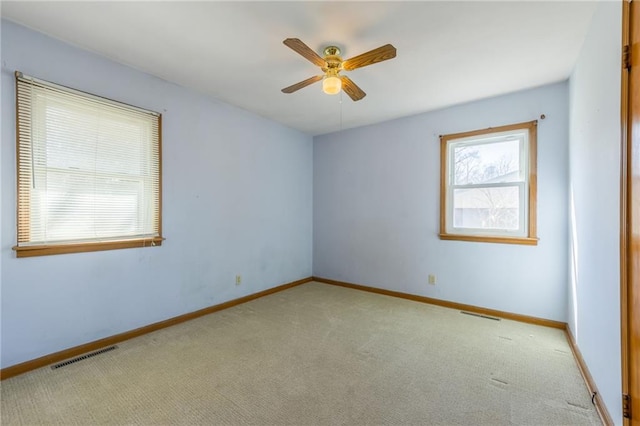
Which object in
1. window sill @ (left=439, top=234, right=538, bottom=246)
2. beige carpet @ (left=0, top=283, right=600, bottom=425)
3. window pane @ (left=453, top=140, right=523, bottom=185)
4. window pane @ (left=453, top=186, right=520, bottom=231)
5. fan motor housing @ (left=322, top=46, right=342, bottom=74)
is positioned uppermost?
fan motor housing @ (left=322, top=46, right=342, bottom=74)

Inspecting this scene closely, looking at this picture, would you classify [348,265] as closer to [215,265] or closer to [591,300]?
[215,265]

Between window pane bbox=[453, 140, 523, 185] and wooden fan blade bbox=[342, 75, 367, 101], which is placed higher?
wooden fan blade bbox=[342, 75, 367, 101]

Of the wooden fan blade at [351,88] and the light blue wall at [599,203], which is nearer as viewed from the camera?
the light blue wall at [599,203]

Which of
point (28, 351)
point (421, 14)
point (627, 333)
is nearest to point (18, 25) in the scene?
point (28, 351)

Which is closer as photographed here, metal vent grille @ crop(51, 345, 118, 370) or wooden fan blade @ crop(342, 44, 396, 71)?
wooden fan blade @ crop(342, 44, 396, 71)

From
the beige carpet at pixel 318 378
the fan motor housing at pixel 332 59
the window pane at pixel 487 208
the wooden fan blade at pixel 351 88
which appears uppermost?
the fan motor housing at pixel 332 59

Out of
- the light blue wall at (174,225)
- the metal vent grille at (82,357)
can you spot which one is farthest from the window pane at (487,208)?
the metal vent grille at (82,357)

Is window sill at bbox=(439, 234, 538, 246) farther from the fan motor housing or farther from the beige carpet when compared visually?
the fan motor housing

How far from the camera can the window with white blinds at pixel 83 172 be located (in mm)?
2100

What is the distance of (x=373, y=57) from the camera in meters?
1.99

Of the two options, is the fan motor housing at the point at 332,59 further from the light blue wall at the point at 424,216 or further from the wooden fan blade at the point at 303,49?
the light blue wall at the point at 424,216

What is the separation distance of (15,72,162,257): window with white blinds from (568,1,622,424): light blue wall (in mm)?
3490

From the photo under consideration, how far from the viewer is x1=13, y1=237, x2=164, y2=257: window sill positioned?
208 centimetres

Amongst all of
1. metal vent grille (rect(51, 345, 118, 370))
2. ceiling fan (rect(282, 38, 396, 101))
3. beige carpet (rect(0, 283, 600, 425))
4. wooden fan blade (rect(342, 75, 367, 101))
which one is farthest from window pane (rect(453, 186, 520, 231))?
metal vent grille (rect(51, 345, 118, 370))
